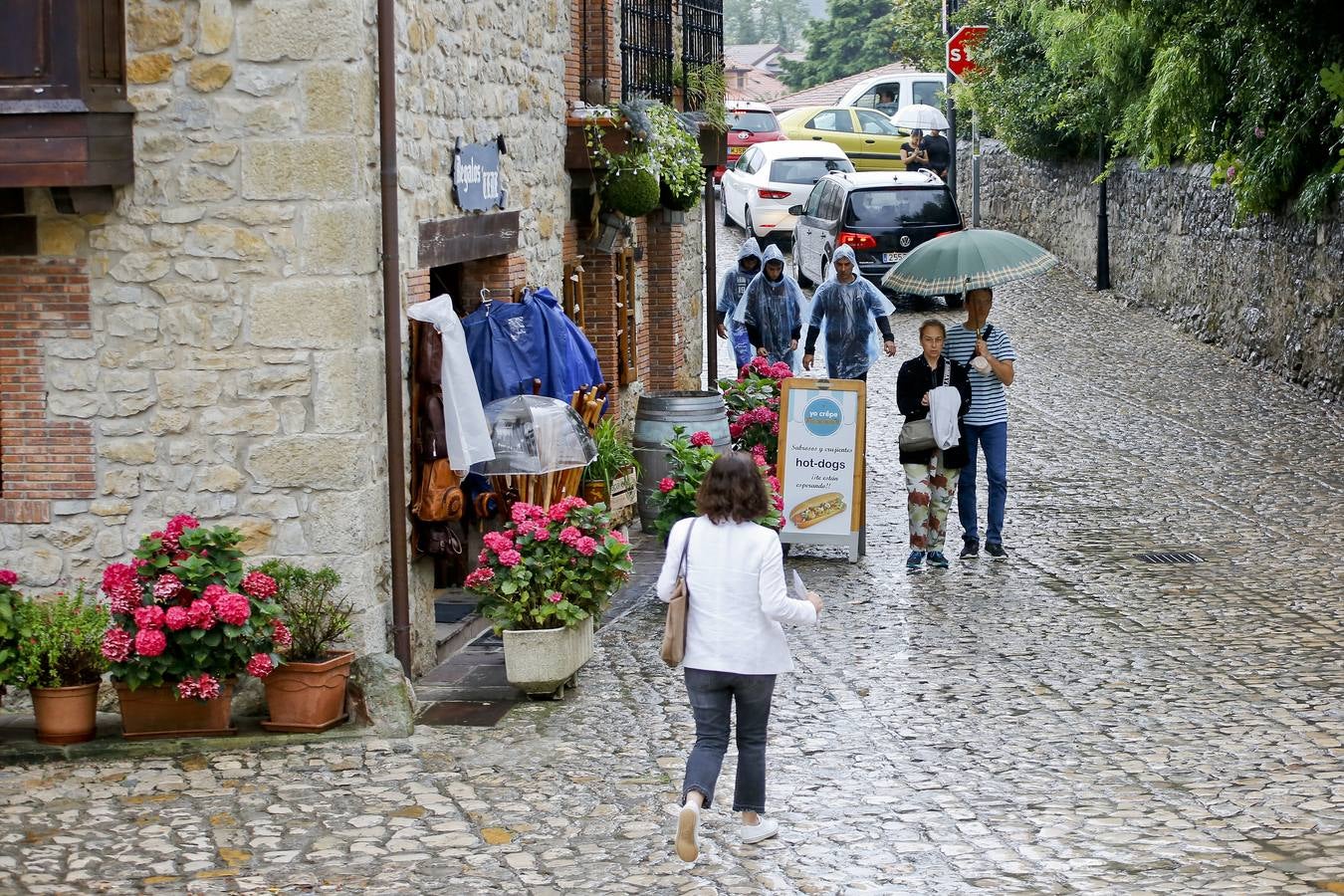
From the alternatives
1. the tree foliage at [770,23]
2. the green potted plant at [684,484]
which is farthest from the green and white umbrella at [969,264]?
the tree foliage at [770,23]

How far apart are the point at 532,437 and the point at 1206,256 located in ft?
42.0

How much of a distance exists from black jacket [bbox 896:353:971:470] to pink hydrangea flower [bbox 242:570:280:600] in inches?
191

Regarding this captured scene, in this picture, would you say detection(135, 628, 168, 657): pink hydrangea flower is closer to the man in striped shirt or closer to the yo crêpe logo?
the yo crêpe logo

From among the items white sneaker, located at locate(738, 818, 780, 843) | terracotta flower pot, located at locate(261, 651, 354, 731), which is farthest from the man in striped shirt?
white sneaker, located at locate(738, 818, 780, 843)

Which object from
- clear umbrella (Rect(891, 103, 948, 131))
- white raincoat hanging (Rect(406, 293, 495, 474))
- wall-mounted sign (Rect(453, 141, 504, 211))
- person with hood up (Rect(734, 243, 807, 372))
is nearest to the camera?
white raincoat hanging (Rect(406, 293, 495, 474))

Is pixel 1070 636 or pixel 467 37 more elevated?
pixel 467 37

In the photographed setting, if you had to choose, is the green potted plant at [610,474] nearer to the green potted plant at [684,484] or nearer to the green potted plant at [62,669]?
the green potted plant at [684,484]

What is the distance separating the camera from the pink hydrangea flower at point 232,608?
24.7 feet

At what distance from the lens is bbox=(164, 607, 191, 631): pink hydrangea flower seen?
7.50 m

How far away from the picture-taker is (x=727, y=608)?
6.45 meters

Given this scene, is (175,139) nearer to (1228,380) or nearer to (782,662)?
(782,662)

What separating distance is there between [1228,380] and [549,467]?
1071cm

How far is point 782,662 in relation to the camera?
654 cm

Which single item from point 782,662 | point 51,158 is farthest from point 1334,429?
point 51,158
